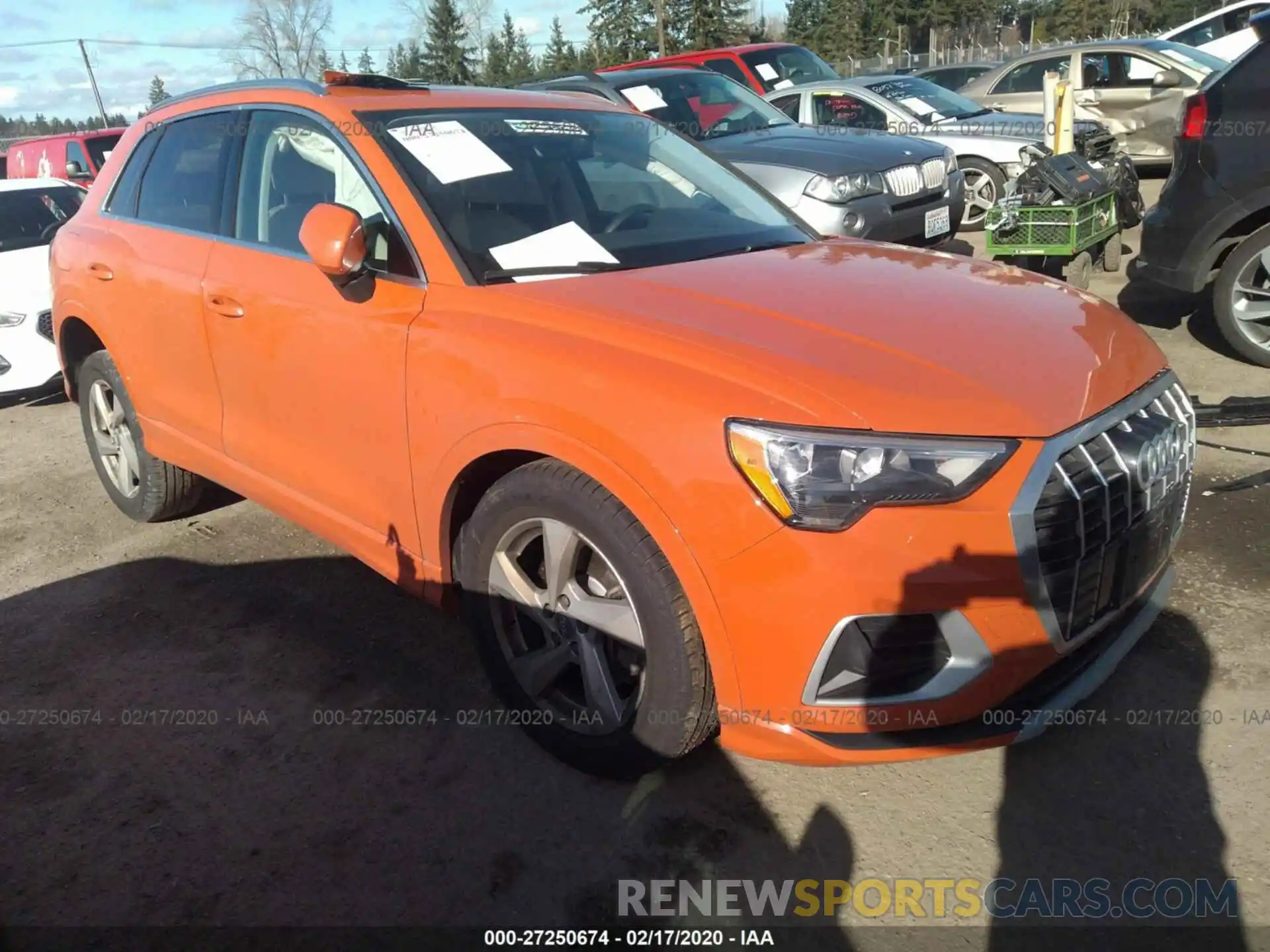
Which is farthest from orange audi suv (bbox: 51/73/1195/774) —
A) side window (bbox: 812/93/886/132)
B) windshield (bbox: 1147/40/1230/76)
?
windshield (bbox: 1147/40/1230/76)

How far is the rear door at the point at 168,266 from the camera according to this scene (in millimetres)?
3596

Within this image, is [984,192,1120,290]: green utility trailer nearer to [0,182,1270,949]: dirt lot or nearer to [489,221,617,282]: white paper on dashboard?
[0,182,1270,949]: dirt lot

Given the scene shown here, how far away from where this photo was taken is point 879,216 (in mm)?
6871

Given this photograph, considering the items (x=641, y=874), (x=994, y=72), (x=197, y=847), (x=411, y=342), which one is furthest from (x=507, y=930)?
(x=994, y=72)

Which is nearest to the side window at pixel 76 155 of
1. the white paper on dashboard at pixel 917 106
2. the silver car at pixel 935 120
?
the silver car at pixel 935 120

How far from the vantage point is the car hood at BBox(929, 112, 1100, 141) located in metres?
9.88

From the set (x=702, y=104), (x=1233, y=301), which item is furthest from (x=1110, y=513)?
(x=702, y=104)

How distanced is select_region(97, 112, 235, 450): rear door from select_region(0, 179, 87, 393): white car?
236cm

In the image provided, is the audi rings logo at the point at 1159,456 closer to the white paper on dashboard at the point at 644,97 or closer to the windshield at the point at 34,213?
the white paper on dashboard at the point at 644,97

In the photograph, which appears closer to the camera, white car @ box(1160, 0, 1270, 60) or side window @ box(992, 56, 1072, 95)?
side window @ box(992, 56, 1072, 95)

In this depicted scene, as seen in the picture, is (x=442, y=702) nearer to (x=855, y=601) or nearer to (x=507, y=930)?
(x=507, y=930)

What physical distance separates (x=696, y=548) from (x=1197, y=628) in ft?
6.43

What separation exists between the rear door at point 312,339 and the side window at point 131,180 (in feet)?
3.07

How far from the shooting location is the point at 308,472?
127 inches
